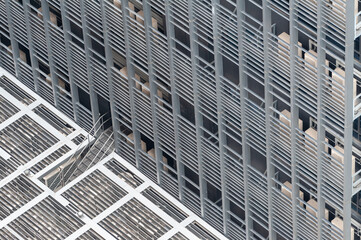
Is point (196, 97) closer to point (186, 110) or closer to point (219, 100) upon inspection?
point (219, 100)

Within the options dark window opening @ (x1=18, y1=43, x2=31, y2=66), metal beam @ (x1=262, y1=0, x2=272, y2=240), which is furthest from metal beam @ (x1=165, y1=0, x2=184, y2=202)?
dark window opening @ (x1=18, y1=43, x2=31, y2=66)

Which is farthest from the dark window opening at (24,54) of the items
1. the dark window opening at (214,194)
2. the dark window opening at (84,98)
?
the dark window opening at (214,194)

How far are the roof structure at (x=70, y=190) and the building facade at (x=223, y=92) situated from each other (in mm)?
1311

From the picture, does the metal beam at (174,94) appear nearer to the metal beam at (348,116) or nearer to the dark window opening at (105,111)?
the dark window opening at (105,111)

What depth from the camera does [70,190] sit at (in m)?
137

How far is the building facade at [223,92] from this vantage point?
113062 mm

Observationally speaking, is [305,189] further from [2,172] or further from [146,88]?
[2,172]

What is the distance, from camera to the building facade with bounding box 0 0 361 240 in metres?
113

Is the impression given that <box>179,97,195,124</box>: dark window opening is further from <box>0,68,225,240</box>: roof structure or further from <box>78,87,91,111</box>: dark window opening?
<box>78,87,91,111</box>: dark window opening

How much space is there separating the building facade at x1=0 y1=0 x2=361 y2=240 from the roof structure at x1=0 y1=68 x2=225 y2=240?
4.30 feet

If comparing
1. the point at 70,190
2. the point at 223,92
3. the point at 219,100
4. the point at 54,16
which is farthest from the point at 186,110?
the point at 54,16

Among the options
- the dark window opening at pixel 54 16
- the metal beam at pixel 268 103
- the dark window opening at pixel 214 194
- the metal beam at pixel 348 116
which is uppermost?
the dark window opening at pixel 54 16

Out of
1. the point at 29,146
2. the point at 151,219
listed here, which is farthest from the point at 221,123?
the point at 29,146

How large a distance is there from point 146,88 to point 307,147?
61.4 ft
